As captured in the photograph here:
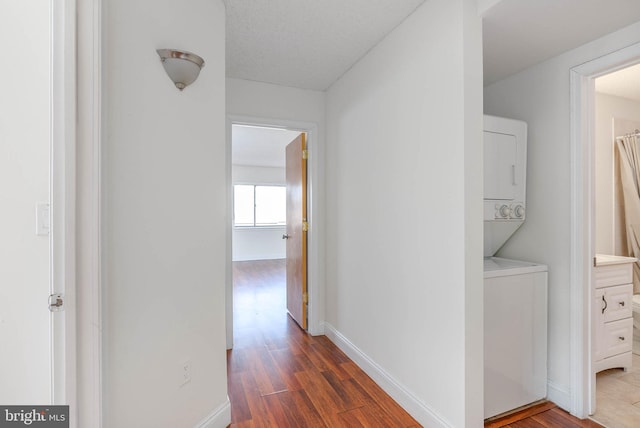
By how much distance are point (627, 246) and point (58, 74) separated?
14.8 feet

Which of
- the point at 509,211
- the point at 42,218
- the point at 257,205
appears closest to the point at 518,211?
the point at 509,211

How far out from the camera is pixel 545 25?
5.36 ft

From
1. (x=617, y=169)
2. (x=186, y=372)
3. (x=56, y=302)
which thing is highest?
(x=617, y=169)

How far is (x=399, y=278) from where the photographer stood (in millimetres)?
1988

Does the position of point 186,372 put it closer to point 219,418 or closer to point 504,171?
point 219,418

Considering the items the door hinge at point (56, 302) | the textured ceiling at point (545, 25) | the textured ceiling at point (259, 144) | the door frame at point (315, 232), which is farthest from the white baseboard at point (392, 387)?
the textured ceiling at point (259, 144)

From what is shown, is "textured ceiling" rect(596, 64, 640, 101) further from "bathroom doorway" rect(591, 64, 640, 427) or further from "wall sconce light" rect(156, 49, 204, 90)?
"wall sconce light" rect(156, 49, 204, 90)

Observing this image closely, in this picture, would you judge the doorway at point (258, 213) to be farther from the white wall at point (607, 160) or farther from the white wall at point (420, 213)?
the white wall at point (607, 160)

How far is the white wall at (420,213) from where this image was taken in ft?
4.93

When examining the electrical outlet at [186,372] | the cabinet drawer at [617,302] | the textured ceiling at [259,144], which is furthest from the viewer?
the textured ceiling at [259,144]

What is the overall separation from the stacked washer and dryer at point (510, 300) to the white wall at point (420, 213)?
30 centimetres

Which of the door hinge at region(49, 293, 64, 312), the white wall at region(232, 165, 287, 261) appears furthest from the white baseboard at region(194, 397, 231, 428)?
the white wall at region(232, 165, 287, 261)

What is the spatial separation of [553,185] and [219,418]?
8.50 feet

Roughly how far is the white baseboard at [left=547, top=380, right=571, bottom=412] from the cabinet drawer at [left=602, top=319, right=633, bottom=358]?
562 millimetres
